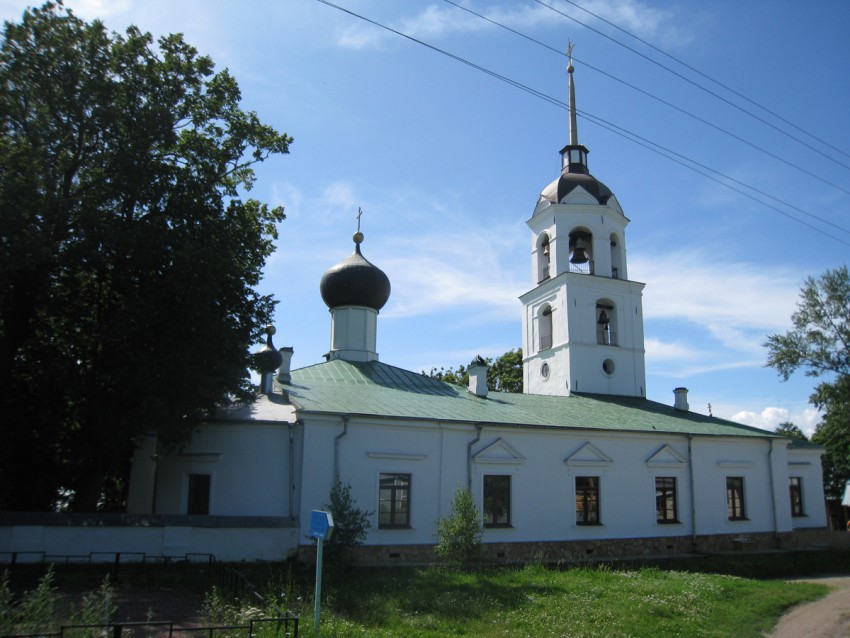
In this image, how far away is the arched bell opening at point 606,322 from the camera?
25.7 m

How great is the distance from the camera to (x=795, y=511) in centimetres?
2394

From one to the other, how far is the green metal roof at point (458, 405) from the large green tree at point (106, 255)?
10.2ft

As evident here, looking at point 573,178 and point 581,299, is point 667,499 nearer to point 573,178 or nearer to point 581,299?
point 581,299

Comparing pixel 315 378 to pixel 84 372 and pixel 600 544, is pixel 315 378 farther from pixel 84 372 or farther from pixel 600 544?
pixel 600 544

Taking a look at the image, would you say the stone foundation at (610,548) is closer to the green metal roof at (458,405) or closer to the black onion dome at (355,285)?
the green metal roof at (458,405)

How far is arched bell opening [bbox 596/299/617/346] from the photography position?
25703mm

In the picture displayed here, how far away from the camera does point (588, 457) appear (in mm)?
19312

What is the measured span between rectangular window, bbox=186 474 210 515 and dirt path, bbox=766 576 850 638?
11.7 meters

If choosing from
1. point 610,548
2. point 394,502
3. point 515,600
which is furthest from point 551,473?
point 515,600

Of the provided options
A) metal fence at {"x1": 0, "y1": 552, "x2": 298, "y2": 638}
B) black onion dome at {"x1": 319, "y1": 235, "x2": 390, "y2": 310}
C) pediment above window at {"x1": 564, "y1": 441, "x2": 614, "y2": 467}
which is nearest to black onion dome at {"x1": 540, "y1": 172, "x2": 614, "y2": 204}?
black onion dome at {"x1": 319, "y1": 235, "x2": 390, "y2": 310}

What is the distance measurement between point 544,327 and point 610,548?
9.76 metres

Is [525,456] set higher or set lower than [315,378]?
lower

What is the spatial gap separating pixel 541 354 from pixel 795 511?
10.3 m

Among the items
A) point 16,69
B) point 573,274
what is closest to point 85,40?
point 16,69
